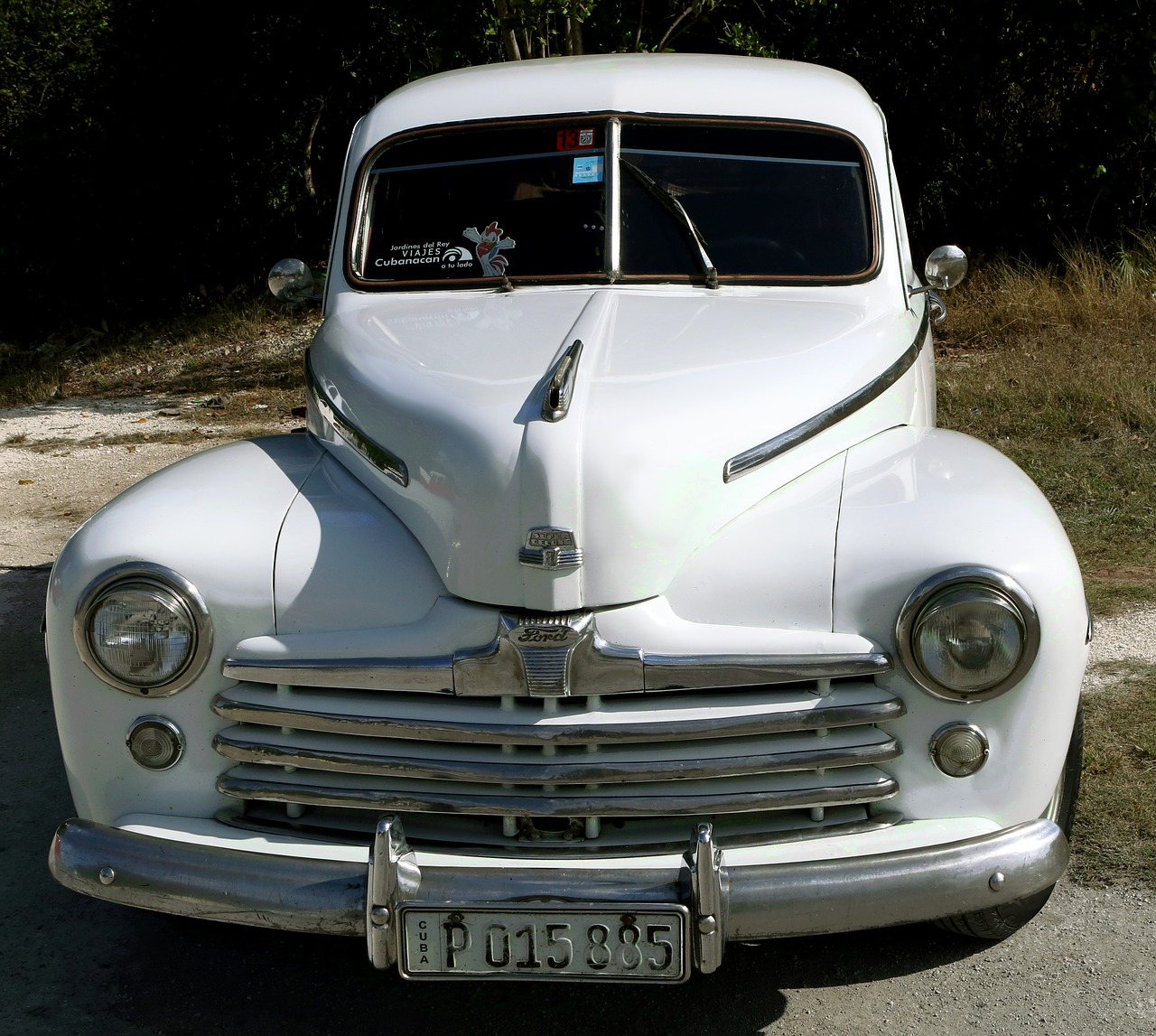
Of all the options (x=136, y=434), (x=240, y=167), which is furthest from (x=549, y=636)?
(x=240, y=167)

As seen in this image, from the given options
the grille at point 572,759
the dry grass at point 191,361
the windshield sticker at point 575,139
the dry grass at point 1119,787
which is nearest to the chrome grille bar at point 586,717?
the grille at point 572,759

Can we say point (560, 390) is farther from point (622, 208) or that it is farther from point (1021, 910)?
point (1021, 910)

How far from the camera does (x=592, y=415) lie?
2512 mm

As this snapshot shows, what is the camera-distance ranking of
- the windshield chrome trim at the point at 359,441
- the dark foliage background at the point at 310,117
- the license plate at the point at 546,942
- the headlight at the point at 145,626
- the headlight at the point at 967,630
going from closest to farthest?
the license plate at the point at 546,942 → the headlight at the point at 967,630 → the headlight at the point at 145,626 → the windshield chrome trim at the point at 359,441 → the dark foliage background at the point at 310,117

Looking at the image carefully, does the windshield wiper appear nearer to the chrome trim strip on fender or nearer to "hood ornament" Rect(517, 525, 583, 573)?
"hood ornament" Rect(517, 525, 583, 573)

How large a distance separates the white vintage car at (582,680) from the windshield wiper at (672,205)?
0.72 meters

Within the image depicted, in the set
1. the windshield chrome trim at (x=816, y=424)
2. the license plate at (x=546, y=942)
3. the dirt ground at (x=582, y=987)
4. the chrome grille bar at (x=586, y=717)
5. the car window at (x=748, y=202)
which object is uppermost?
the car window at (x=748, y=202)

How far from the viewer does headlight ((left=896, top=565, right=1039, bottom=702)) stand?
2307 mm

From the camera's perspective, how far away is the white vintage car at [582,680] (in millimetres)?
2217

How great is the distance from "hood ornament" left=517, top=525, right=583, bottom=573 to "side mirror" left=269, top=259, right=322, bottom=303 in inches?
75.6

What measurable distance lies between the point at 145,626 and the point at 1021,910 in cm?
189

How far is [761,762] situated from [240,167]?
45.0ft

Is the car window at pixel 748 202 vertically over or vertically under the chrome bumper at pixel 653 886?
over

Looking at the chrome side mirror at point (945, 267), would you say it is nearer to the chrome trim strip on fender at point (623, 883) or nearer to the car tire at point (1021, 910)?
the car tire at point (1021, 910)
